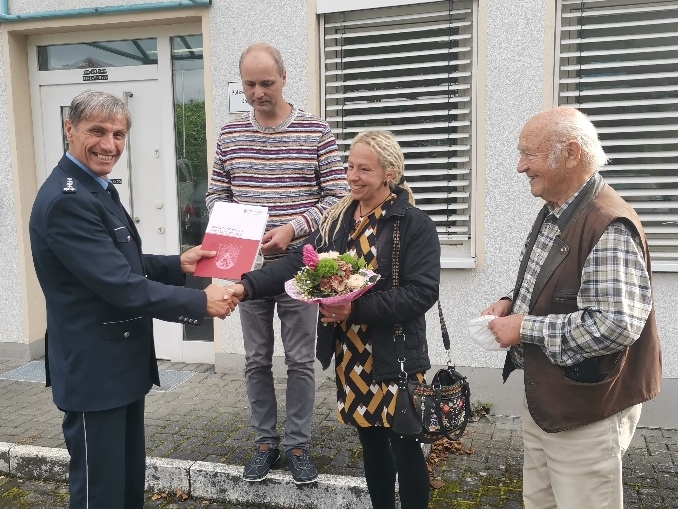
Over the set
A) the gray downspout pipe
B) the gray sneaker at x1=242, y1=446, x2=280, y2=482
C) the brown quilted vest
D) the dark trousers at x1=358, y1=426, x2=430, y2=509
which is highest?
the gray downspout pipe

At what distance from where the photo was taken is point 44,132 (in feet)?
20.2

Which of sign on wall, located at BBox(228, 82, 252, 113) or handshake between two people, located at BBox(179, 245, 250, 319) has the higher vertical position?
sign on wall, located at BBox(228, 82, 252, 113)

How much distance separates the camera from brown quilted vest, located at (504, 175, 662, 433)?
219 cm

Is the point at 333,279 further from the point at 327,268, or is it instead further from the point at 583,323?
the point at 583,323

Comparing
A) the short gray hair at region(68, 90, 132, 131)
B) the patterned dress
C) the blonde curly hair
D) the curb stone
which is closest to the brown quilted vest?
the patterned dress

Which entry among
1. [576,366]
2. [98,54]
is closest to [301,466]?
[576,366]

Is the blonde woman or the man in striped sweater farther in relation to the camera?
the man in striped sweater

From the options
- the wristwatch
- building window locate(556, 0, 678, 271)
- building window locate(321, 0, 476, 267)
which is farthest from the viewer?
building window locate(321, 0, 476, 267)

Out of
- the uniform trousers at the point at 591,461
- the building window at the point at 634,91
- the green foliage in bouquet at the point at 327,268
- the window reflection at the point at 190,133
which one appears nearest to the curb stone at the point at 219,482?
the uniform trousers at the point at 591,461

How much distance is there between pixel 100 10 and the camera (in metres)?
5.45

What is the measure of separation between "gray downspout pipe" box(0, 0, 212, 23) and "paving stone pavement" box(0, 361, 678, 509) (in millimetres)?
3229

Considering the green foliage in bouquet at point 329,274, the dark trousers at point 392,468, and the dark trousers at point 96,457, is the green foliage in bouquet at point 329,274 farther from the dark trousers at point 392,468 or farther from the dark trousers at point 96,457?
the dark trousers at point 96,457

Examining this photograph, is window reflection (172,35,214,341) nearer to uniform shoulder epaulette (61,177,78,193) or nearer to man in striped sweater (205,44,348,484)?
man in striped sweater (205,44,348,484)

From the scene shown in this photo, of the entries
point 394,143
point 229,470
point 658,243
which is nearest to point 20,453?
point 229,470
